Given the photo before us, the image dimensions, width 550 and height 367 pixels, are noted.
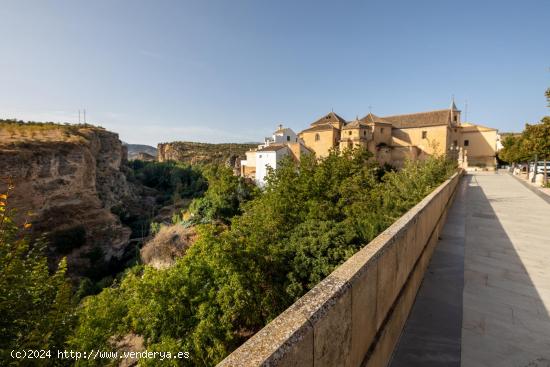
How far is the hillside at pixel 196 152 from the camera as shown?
95.3m

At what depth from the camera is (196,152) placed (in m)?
106

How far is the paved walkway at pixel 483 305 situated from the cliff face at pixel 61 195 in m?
37.1

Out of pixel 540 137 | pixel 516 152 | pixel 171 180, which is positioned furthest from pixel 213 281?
pixel 171 180

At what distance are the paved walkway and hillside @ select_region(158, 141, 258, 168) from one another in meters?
86.9

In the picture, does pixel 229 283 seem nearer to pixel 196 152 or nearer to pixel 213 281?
pixel 213 281

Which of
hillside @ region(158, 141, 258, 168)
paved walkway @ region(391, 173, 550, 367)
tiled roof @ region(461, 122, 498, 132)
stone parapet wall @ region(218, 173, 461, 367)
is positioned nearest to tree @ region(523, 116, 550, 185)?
paved walkway @ region(391, 173, 550, 367)

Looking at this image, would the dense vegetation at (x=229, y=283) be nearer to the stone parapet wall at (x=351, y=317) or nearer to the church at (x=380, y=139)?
the stone parapet wall at (x=351, y=317)

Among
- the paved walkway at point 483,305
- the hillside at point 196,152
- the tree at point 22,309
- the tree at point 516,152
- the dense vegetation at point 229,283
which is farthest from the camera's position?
the hillside at point 196,152

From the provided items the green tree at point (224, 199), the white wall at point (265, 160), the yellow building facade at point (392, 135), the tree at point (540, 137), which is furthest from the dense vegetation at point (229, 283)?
the yellow building facade at point (392, 135)

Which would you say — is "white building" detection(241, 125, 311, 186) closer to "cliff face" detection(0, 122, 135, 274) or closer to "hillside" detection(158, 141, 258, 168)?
"cliff face" detection(0, 122, 135, 274)

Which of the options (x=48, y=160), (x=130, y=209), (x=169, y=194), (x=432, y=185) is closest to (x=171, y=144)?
(x=169, y=194)

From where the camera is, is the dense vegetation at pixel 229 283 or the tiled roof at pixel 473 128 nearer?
the dense vegetation at pixel 229 283

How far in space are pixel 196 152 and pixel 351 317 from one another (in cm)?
10998

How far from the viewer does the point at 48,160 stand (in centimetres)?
3397
